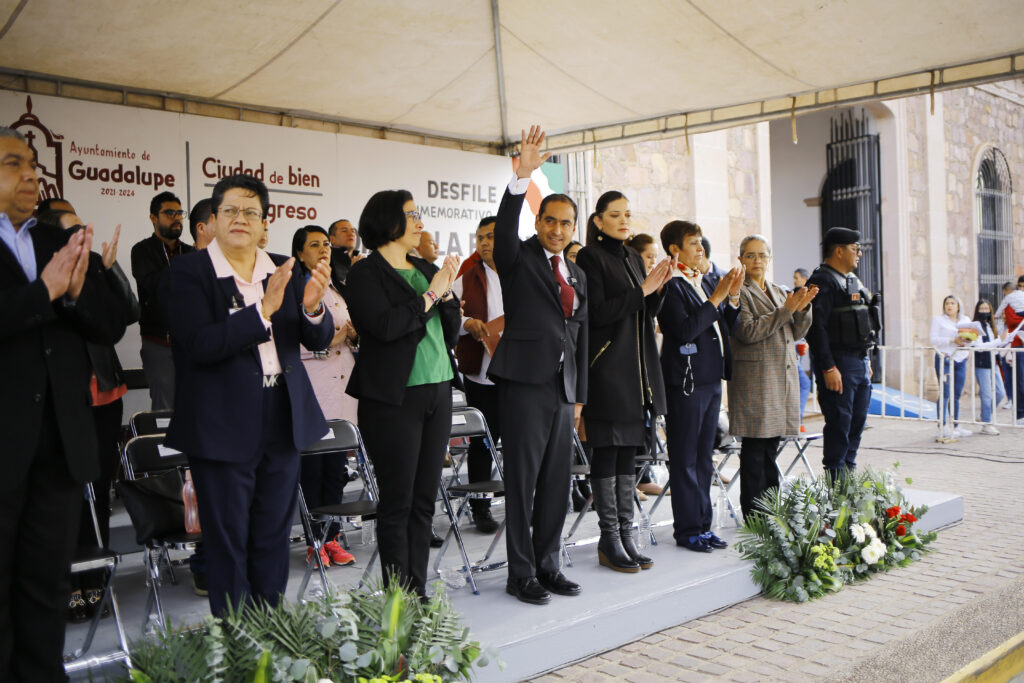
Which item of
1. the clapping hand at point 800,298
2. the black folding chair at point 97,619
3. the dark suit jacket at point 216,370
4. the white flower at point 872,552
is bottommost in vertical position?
the white flower at point 872,552

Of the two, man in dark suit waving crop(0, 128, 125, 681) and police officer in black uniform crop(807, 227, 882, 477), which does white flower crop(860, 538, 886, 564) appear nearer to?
police officer in black uniform crop(807, 227, 882, 477)

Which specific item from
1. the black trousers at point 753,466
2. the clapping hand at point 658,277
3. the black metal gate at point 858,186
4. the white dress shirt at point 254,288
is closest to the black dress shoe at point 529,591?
the clapping hand at point 658,277

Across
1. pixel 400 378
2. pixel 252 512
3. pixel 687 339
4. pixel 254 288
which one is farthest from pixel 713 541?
pixel 254 288

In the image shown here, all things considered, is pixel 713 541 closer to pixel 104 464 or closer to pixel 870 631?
pixel 870 631

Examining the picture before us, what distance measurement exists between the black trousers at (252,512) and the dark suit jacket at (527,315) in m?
1.26

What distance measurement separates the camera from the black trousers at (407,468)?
359 cm

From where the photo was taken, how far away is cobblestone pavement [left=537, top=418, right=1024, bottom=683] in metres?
3.73

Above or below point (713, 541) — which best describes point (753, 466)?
above

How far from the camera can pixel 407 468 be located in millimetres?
3596

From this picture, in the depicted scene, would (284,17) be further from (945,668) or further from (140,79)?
(945,668)

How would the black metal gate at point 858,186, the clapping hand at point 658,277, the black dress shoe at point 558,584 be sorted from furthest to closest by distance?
the black metal gate at point 858,186 < the clapping hand at point 658,277 < the black dress shoe at point 558,584

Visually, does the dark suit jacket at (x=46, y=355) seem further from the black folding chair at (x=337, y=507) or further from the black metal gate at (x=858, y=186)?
the black metal gate at (x=858, y=186)

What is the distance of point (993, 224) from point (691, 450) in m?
16.6

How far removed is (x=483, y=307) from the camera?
5.50 metres
